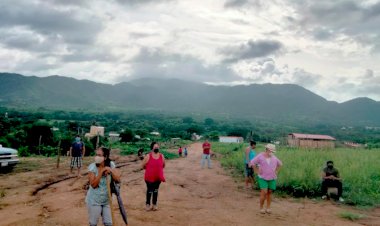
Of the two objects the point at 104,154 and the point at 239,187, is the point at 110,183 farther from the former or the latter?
the point at 239,187

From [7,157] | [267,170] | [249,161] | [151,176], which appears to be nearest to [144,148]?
[7,157]

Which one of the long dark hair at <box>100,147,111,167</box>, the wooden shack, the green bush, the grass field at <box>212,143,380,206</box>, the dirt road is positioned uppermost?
the long dark hair at <box>100,147,111,167</box>

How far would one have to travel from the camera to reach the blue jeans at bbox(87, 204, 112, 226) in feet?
19.5

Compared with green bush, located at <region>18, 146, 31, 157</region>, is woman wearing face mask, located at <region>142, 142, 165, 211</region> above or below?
above

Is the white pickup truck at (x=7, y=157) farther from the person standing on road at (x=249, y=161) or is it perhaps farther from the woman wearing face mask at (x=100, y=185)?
the woman wearing face mask at (x=100, y=185)

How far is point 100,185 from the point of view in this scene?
5.99 metres

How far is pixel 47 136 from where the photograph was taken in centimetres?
3584

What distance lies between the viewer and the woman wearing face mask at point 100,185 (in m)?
5.87

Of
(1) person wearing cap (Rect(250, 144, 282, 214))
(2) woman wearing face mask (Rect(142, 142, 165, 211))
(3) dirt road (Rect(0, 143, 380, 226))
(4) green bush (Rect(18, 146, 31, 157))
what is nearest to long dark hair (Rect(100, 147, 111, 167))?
(3) dirt road (Rect(0, 143, 380, 226))

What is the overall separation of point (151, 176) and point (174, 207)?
1.41m

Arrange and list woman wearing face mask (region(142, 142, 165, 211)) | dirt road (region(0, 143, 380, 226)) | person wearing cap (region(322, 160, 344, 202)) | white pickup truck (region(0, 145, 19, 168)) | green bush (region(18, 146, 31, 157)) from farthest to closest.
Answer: green bush (region(18, 146, 31, 157))
white pickup truck (region(0, 145, 19, 168))
person wearing cap (region(322, 160, 344, 202))
woman wearing face mask (region(142, 142, 165, 211))
dirt road (region(0, 143, 380, 226))

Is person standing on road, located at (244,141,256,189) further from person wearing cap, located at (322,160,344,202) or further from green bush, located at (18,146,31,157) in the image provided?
Result: green bush, located at (18,146,31,157)

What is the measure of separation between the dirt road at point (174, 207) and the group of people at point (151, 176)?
58cm

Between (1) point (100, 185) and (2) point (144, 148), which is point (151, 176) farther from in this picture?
(2) point (144, 148)
